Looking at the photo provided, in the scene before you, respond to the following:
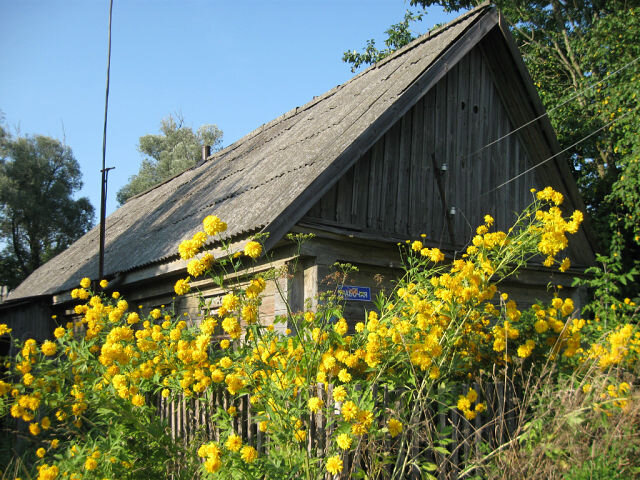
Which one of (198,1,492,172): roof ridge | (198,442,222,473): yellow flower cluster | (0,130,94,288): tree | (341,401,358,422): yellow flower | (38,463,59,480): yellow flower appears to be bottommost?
(38,463,59,480): yellow flower

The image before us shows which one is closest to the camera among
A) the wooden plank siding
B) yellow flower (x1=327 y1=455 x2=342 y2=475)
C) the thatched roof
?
yellow flower (x1=327 y1=455 x2=342 y2=475)

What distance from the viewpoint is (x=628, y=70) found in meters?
11.8

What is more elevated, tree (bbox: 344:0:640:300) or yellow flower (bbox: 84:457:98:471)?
tree (bbox: 344:0:640:300)

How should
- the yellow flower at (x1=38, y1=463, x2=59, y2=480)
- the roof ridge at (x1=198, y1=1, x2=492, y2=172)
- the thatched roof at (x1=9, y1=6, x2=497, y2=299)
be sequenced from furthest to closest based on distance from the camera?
the roof ridge at (x1=198, y1=1, x2=492, y2=172), the thatched roof at (x1=9, y1=6, x2=497, y2=299), the yellow flower at (x1=38, y1=463, x2=59, y2=480)

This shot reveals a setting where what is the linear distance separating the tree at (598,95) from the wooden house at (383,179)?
2.03 meters

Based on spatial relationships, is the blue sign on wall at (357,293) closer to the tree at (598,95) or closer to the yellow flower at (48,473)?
the yellow flower at (48,473)

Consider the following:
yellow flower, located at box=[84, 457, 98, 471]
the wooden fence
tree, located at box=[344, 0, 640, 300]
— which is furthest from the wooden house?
yellow flower, located at box=[84, 457, 98, 471]

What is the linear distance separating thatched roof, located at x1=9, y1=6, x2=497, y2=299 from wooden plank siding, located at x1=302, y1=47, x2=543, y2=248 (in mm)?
436

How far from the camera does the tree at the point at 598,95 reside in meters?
10.9

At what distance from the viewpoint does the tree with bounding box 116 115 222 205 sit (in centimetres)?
3850

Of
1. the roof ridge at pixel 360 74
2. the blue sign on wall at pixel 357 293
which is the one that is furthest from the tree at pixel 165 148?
the blue sign on wall at pixel 357 293

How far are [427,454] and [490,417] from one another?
46 centimetres

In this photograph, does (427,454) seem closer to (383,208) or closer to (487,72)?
(383,208)

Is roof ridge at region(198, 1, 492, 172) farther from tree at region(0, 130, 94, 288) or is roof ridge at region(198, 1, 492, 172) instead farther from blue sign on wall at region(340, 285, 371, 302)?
tree at region(0, 130, 94, 288)
